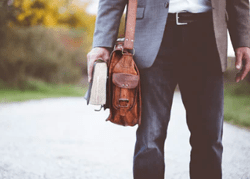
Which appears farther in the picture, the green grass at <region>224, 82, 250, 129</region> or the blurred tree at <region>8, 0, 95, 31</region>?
the blurred tree at <region>8, 0, 95, 31</region>

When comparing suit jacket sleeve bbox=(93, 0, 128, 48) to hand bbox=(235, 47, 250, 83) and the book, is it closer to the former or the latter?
the book

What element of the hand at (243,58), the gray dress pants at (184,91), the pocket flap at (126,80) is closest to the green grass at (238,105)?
the hand at (243,58)

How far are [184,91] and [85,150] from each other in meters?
2.41

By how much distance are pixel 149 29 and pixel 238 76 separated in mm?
677

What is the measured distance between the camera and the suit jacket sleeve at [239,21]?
2008mm

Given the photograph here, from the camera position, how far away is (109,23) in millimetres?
1895

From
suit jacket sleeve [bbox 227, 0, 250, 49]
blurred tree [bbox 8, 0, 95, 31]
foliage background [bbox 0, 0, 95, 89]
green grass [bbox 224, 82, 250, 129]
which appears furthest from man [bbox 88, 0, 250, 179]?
blurred tree [bbox 8, 0, 95, 31]

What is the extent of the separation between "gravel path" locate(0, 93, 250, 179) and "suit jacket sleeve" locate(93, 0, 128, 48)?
5.10 ft

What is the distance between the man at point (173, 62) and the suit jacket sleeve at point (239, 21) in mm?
103

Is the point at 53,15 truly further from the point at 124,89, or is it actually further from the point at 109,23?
the point at 124,89

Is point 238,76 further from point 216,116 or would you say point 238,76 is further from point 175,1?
point 175,1

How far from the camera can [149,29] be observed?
6.15 feet

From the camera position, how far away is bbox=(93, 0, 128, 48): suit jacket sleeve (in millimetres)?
1887

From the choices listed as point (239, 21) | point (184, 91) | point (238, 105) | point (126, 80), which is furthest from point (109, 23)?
point (238, 105)
